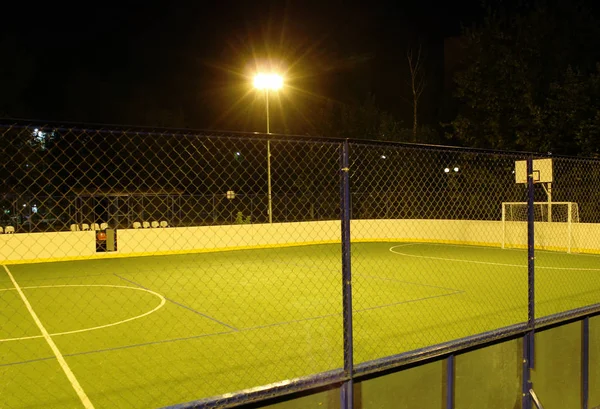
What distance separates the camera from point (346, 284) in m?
3.07

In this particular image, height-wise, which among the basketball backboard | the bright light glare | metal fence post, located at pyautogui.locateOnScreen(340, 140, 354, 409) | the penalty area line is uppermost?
the bright light glare

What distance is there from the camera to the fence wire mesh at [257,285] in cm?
556

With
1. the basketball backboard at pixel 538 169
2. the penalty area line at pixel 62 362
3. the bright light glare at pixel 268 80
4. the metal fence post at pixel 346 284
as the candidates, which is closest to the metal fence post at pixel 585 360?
the metal fence post at pixel 346 284

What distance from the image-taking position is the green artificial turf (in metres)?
5.71

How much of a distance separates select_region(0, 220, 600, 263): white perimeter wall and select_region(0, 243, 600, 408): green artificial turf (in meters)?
0.90

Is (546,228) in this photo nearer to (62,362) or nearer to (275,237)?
(275,237)

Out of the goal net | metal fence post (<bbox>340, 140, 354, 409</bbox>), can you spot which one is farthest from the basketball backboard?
metal fence post (<bbox>340, 140, 354, 409</bbox>)

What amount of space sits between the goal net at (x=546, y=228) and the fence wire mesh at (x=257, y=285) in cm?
5

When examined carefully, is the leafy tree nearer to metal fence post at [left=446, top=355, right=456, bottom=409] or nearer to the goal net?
the goal net

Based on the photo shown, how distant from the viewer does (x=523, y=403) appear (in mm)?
3963

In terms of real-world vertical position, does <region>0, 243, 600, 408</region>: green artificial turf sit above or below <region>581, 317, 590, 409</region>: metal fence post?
below

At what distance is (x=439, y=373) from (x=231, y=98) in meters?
37.0

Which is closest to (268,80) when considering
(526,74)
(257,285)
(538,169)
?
(257,285)

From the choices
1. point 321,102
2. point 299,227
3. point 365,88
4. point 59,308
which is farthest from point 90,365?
point 365,88
